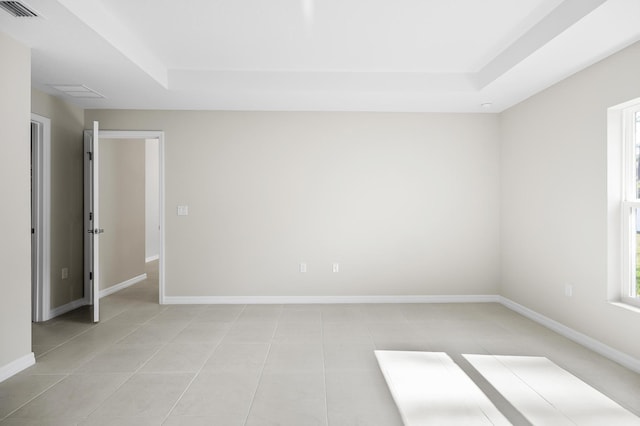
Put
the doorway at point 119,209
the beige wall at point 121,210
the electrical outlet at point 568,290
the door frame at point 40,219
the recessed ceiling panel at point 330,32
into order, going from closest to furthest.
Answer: the recessed ceiling panel at point 330,32, the electrical outlet at point 568,290, the door frame at point 40,219, the doorway at point 119,209, the beige wall at point 121,210

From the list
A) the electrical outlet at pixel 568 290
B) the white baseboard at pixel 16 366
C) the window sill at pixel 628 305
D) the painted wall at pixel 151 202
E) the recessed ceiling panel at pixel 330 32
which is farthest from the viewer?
the painted wall at pixel 151 202

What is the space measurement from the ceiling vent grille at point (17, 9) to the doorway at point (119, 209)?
2237 millimetres

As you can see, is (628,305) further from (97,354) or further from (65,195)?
(65,195)

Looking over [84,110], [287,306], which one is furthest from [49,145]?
[287,306]

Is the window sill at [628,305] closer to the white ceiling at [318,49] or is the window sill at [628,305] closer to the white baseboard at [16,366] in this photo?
the white ceiling at [318,49]

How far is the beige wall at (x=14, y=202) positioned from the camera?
8.99 ft

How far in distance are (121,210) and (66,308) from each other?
1.60 metres

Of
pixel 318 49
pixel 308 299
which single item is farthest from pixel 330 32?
pixel 308 299

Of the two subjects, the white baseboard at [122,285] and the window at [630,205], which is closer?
the window at [630,205]

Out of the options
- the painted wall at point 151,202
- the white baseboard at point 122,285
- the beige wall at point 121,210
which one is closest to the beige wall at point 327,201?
the beige wall at point 121,210

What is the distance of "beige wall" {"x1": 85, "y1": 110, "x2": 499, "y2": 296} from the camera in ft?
16.2

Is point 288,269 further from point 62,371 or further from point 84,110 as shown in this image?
point 84,110

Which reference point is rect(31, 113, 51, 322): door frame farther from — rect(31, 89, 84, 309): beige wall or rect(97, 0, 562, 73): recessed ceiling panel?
rect(97, 0, 562, 73): recessed ceiling panel

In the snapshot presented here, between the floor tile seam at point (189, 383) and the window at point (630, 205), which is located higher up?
the window at point (630, 205)
